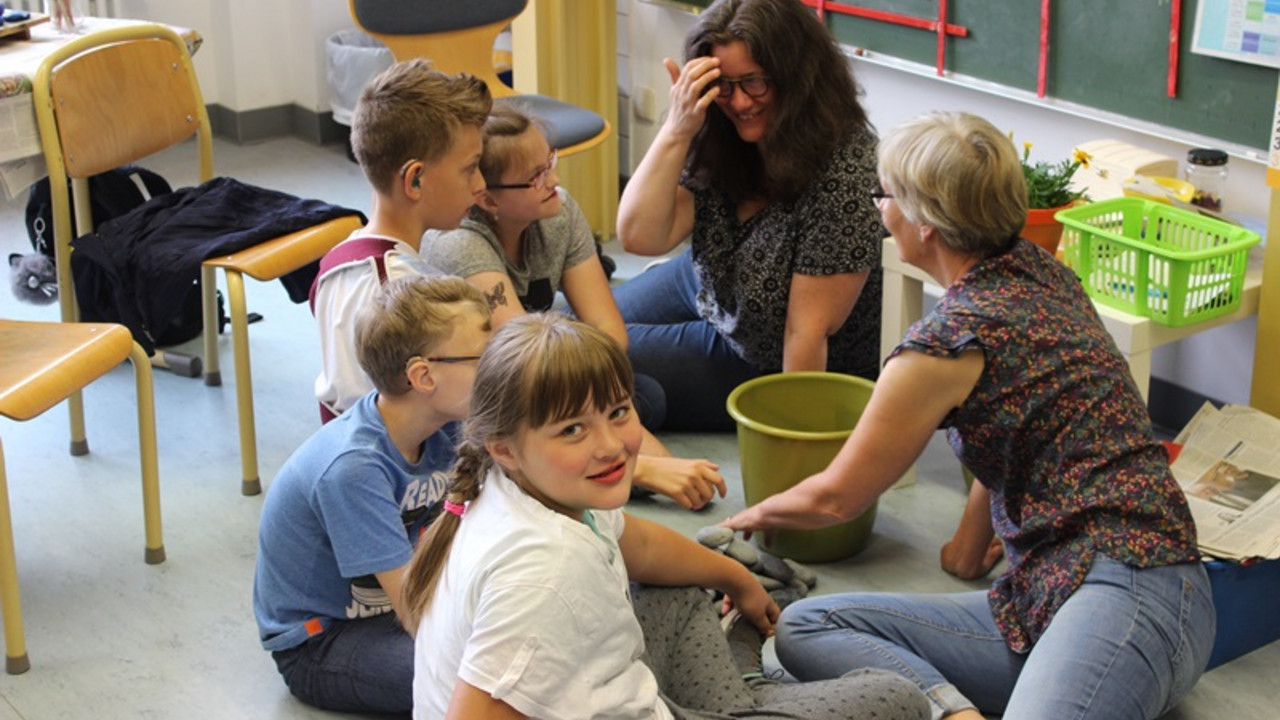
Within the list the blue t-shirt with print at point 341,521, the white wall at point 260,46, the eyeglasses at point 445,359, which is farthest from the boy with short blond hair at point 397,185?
the white wall at point 260,46

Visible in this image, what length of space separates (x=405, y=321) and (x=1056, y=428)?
34.3 inches

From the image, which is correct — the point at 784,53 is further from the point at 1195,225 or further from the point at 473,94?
the point at 1195,225

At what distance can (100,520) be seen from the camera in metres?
2.87

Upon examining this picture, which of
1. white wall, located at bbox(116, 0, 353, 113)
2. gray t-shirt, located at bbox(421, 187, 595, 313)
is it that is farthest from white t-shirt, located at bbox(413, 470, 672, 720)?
white wall, located at bbox(116, 0, 353, 113)

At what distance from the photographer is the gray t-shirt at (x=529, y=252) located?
2.61m

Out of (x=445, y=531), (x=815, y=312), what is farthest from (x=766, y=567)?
(x=445, y=531)

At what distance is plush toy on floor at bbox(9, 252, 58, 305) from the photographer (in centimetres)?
357

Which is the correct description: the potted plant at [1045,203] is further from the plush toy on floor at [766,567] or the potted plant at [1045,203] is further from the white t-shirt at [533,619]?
the white t-shirt at [533,619]

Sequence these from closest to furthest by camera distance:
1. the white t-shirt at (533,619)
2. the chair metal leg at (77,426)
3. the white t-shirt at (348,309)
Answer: the white t-shirt at (533,619) < the white t-shirt at (348,309) < the chair metal leg at (77,426)

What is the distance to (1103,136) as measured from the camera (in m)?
3.14

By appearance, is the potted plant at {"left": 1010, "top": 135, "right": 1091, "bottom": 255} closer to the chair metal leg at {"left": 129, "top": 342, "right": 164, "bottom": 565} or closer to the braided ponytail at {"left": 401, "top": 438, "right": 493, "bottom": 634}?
the braided ponytail at {"left": 401, "top": 438, "right": 493, "bottom": 634}

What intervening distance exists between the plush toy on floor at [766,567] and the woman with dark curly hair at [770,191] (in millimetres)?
421

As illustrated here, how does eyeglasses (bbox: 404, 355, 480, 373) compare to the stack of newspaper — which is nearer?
eyeglasses (bbox: 404, 355, 480, 373)

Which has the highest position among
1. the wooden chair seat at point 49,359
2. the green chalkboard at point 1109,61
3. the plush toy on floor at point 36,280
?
the green chalkboard at point 1109,61
